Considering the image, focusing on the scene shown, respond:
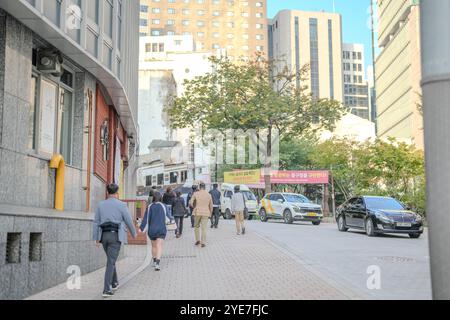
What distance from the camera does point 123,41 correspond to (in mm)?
18625

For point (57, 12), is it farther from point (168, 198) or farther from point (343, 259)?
point (168, 198)

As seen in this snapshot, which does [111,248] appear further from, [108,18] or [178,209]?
→ [178,209]

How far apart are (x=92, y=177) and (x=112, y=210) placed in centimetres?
689

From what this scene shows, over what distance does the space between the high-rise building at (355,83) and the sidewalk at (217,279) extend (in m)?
167

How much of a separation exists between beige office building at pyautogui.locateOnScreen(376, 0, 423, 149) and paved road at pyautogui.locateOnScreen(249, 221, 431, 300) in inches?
2442

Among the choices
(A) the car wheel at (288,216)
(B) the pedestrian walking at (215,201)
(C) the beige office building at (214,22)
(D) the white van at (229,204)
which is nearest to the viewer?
(B) the pedestrian walking at (215,201)

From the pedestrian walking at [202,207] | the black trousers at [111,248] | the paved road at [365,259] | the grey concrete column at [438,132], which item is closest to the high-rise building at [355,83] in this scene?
the paved road at [365,259]

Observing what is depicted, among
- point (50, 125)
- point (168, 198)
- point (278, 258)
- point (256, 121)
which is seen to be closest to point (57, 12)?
point (50, 125)

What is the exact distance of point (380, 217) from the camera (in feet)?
63.7

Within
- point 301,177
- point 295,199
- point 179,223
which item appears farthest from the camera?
point 301,177

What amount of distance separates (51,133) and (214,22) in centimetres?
12282

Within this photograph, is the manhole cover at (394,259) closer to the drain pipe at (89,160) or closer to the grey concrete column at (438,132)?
the drain pipe at (89,160)

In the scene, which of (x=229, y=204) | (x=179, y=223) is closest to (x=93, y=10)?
(x=179, y=223)

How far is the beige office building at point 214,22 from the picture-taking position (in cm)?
12788
